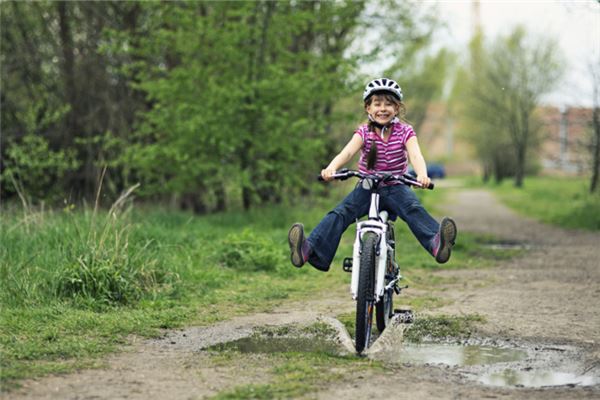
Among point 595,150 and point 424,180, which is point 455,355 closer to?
point 424,180

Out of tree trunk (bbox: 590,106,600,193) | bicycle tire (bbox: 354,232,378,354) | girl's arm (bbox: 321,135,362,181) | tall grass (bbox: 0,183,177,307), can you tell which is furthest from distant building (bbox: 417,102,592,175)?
bicycle tire (bbox: 354,232,378,354)

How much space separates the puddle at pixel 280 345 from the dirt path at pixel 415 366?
17 centimetres

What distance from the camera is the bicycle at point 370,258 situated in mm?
Result: 5707

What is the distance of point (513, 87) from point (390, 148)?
3768 centimetres

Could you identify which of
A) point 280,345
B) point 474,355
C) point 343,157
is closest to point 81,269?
point 280,345

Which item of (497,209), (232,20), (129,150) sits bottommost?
(497,209)

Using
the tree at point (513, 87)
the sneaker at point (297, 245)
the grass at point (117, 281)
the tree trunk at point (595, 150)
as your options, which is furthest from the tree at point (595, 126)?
the sneaker at point (297, 245)

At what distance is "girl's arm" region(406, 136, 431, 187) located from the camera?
19.5 ft

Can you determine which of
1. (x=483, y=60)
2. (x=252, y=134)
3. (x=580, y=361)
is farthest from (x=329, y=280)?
(x=483, y=60)

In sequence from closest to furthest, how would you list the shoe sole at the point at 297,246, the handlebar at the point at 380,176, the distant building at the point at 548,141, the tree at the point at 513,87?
the handlebar at the point at 380,176 < the shoe sole at the point at 297,246 < the distant building at the point at 548,141 < the tree at the point at 513,87

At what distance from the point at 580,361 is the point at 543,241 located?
9502 millimetres

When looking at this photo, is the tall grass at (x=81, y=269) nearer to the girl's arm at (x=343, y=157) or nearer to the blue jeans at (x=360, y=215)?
the blue jeans at (x=360, y=215)

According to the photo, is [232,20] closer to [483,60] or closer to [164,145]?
[164,145]

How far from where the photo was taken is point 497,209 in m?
25.4
